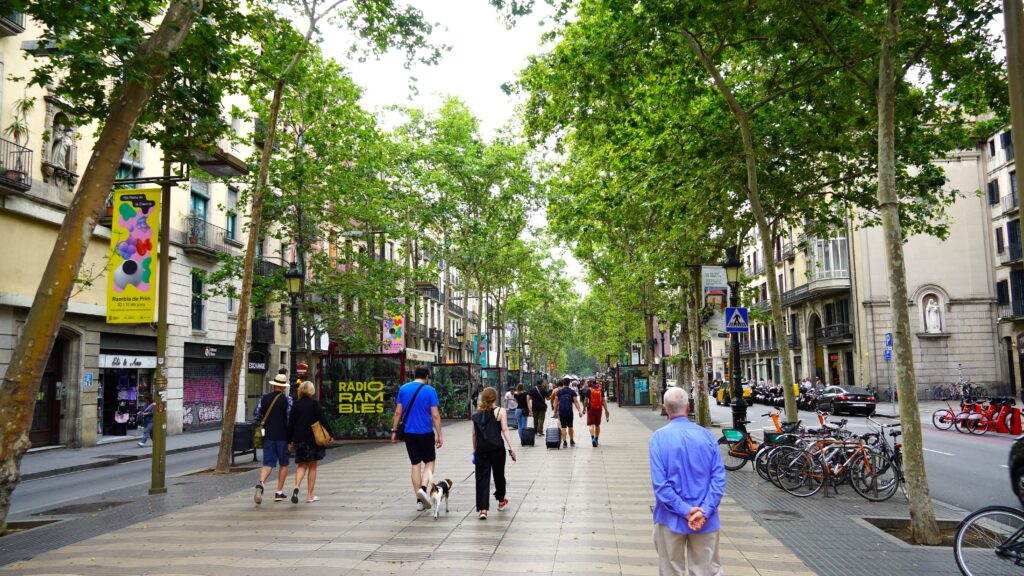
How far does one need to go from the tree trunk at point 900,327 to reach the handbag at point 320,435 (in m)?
7.28

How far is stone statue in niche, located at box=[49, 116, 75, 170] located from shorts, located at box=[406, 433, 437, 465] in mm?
17080

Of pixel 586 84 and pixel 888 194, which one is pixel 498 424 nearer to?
pixel 888 194

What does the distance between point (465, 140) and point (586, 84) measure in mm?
27354

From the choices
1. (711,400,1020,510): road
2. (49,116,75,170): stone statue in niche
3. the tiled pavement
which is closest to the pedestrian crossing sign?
(711,400,1020,510): road

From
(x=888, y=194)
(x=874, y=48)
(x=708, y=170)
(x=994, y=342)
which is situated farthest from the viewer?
(x=994, y=342)

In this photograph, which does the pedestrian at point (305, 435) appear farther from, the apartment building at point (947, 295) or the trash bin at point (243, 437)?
the apartment building at point (947, 295)

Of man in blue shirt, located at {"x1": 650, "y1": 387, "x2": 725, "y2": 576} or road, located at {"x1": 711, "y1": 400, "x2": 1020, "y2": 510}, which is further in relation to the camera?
road, located at {"x1": 711, "y1": 400, "x2": 1020, "y2": 510}

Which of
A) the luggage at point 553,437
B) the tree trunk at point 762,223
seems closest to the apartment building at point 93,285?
the luggage at point 553,437

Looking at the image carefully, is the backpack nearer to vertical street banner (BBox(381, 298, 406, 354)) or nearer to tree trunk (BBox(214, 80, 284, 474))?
tree trunk (BBox(214, 80, 284, 474))

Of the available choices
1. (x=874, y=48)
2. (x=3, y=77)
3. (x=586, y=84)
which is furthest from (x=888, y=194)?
(x=3, y=77)

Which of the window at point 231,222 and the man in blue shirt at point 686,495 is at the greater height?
the window at point 231,222

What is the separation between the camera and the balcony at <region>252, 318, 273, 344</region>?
107 ft

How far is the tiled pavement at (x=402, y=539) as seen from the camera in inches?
264

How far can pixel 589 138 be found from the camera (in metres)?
16.6
